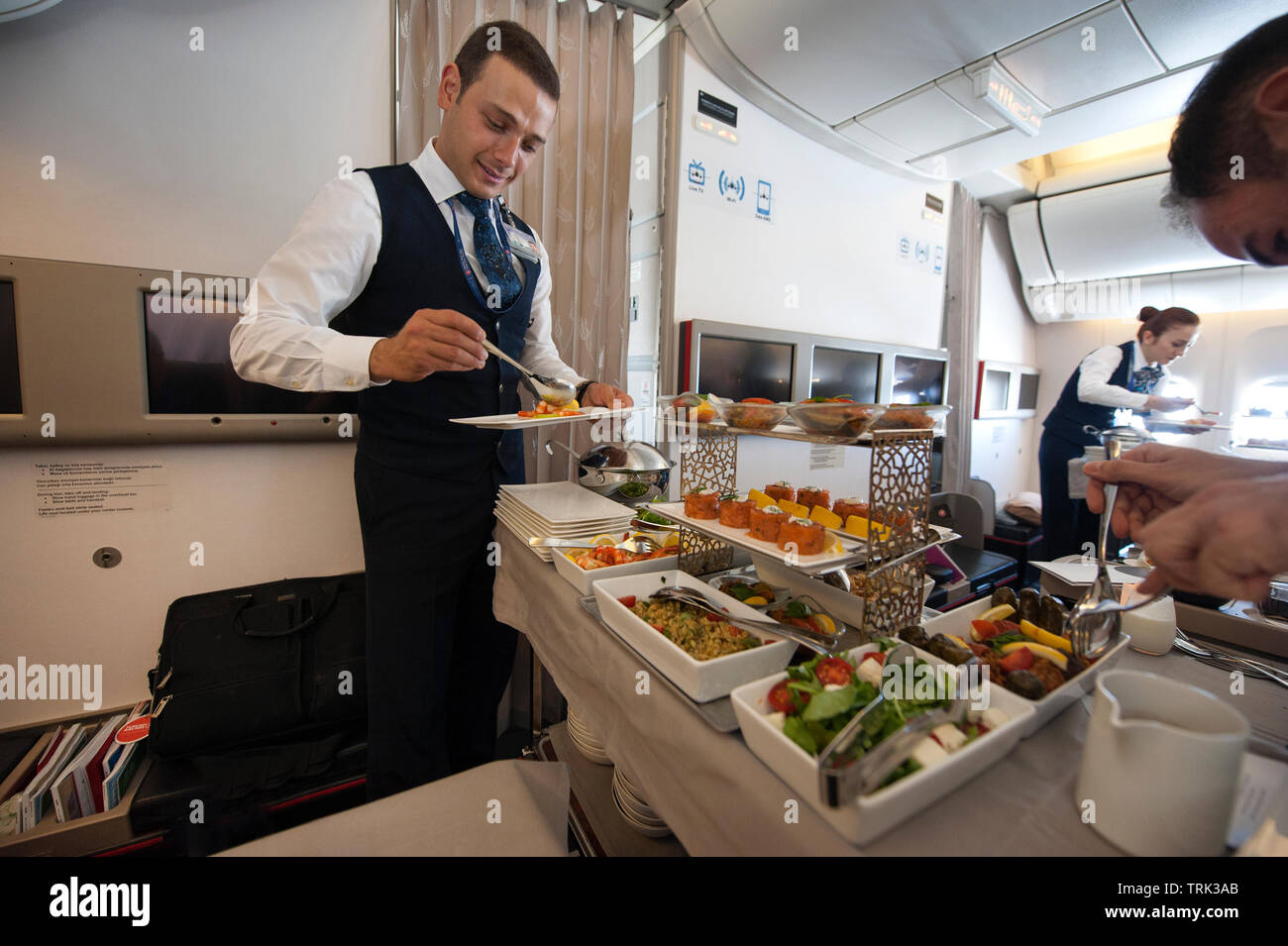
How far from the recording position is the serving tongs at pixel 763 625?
794 mm

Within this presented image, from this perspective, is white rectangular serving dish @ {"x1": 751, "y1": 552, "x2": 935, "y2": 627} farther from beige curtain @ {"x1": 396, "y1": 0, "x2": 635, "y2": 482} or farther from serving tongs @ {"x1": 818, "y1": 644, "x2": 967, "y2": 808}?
beige curtain @ {"x1": 396, "y1": 0, "x2": 635, "y2": 482}

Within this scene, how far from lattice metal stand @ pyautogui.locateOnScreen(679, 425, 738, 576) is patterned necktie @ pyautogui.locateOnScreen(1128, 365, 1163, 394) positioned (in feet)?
11.6

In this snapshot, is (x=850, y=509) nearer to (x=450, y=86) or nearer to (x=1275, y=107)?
(x=1275, y=107)

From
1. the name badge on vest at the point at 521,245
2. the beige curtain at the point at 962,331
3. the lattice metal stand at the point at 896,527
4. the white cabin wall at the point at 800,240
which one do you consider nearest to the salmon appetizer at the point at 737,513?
the lattice metal stand at the point at 896,527

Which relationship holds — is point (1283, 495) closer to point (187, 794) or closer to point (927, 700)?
point (927, 700)

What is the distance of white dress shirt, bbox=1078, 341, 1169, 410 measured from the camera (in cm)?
Result: 316

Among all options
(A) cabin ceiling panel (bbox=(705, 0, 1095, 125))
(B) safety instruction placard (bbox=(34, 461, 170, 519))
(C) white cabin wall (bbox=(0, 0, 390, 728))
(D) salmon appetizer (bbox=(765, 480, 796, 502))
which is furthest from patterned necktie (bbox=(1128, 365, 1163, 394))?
(B) safety instruction placard (bbox=(34, 461, 170, 519))

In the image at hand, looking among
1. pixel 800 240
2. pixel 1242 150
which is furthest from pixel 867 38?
pixel 1242 150

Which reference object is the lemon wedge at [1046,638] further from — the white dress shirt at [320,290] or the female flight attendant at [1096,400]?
the female flight attendant at [1096,400]

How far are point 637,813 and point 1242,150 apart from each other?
1378 millimetres

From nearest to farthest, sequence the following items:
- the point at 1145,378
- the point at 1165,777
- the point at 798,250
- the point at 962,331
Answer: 1. the point at 1165,777
2. the point at 798,250
3. the point at 1145,378
4. the point at 962,331

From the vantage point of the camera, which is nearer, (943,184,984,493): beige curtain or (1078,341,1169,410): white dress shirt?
(1078,341,1169,410): white dress shirt

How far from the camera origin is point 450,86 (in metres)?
1.50
